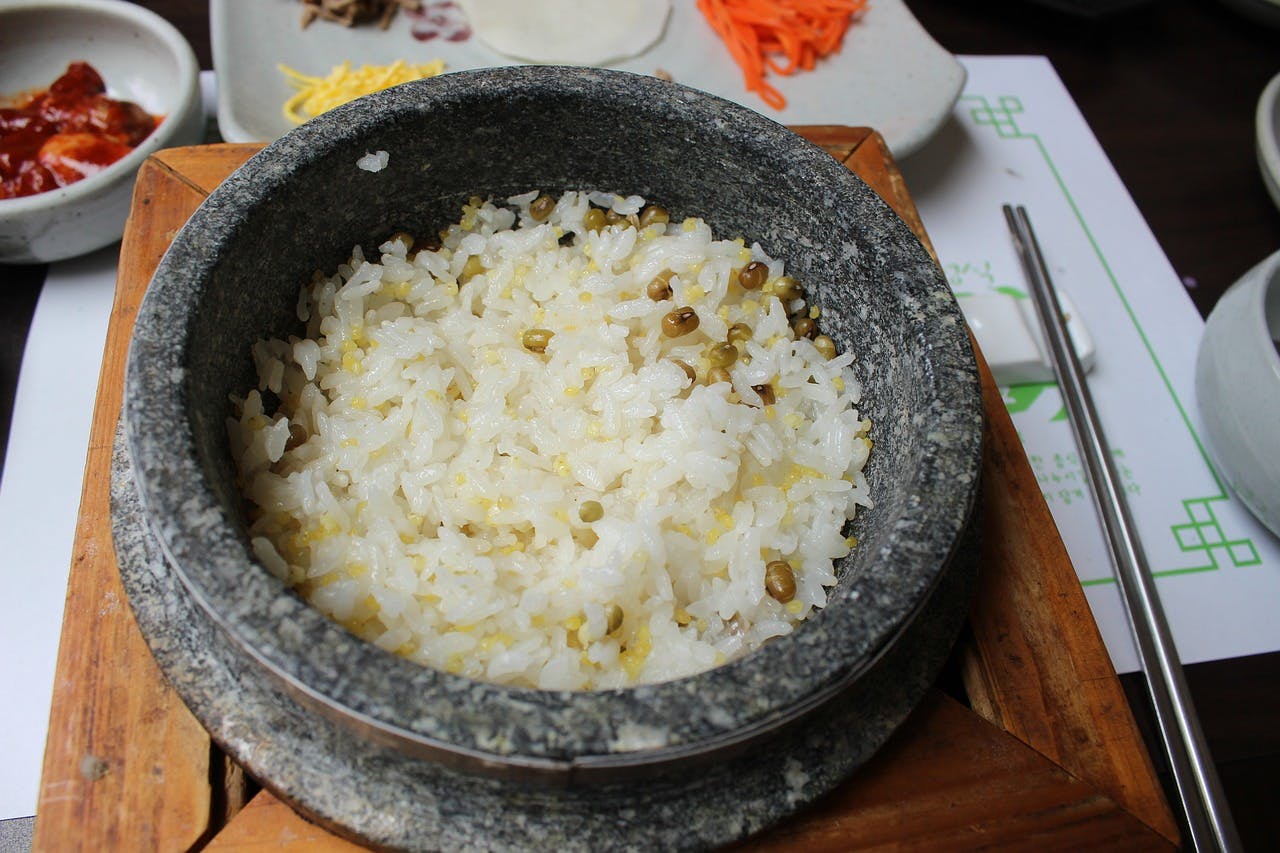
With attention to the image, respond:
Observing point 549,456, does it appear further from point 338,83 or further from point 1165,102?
point 1165,102

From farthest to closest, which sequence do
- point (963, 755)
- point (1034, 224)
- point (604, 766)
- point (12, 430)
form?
point (1034, 224)
point (12, 430)
point (963, 755)
point (604, 766)

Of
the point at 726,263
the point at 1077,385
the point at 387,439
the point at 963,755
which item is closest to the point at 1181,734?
the point at 963,755

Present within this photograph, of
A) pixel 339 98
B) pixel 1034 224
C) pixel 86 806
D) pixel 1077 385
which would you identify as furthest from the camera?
pixel 1034 224

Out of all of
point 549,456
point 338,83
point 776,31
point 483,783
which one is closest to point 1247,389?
point 549,456

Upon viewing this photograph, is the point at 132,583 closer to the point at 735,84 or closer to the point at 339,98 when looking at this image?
the point at 339,98

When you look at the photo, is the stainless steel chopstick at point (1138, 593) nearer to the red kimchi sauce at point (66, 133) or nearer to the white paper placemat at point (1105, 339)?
the white paper placemat at point (1105, 339)

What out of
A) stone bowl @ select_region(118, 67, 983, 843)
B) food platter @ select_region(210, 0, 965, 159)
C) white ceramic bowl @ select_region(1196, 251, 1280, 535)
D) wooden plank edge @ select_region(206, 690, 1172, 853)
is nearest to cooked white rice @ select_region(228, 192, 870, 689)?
stone bowl @ select_region(118, 67, 983, 843)
